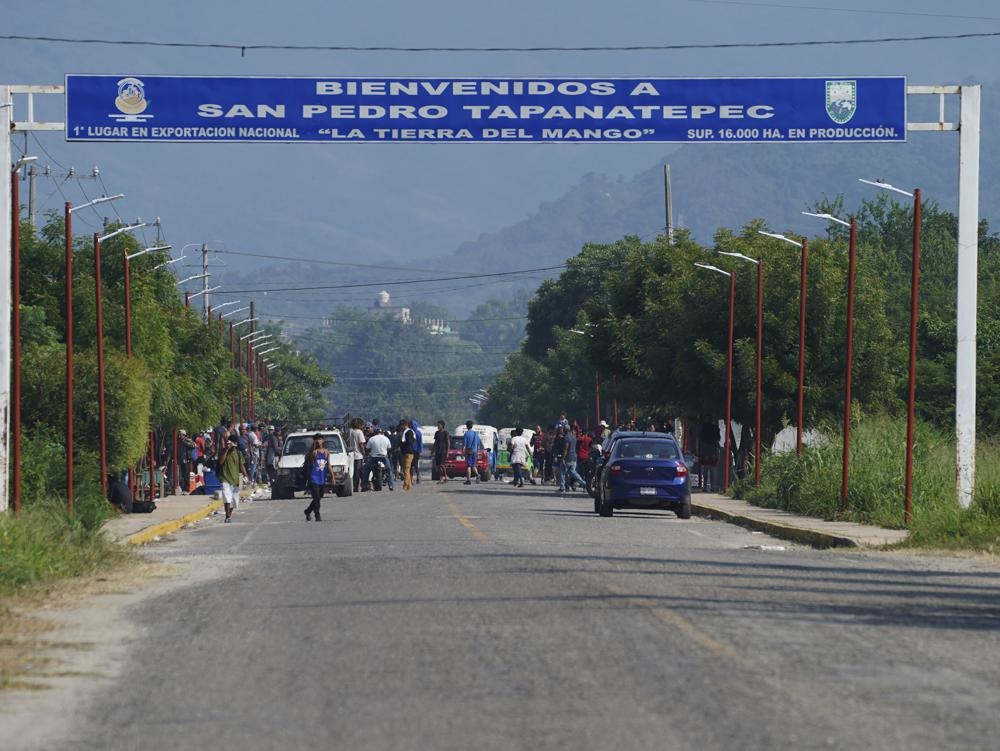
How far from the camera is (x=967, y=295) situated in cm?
2977

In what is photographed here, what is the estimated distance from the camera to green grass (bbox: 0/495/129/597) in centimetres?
1775

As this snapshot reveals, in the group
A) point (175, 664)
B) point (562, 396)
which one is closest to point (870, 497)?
point (175, 664)

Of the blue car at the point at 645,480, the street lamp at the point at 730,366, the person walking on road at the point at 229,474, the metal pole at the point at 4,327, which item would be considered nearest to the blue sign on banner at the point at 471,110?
the metal pole at the point at 4,327

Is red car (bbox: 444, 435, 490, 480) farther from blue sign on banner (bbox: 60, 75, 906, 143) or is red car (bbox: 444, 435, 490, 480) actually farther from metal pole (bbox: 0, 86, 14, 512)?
metal pole (bbox: 0, 86, 14, 512)

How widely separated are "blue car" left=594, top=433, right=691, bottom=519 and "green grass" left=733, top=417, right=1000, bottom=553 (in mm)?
2361

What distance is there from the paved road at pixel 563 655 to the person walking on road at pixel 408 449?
29.6 m

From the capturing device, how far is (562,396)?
370 feet

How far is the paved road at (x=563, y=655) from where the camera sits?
9016 millimetres

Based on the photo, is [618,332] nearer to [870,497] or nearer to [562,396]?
[870,497]

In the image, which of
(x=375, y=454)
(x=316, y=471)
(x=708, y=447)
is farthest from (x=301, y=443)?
(x=316, y=471)

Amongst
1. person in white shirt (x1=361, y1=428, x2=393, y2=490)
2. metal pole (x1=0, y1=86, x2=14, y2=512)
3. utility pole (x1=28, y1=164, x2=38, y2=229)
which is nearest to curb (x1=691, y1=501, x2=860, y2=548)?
metal pole (x1=0, y1=86, x2=14, y2=512)

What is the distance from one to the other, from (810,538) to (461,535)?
17.0 feet

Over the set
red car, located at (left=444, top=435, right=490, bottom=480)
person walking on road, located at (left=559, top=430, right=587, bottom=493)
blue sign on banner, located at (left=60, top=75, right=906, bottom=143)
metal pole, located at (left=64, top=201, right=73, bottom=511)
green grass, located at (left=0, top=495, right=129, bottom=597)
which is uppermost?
blue sign on banner, located at (left=60, top=75, right=906, bottom=143)

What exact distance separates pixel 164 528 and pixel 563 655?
19397mm
